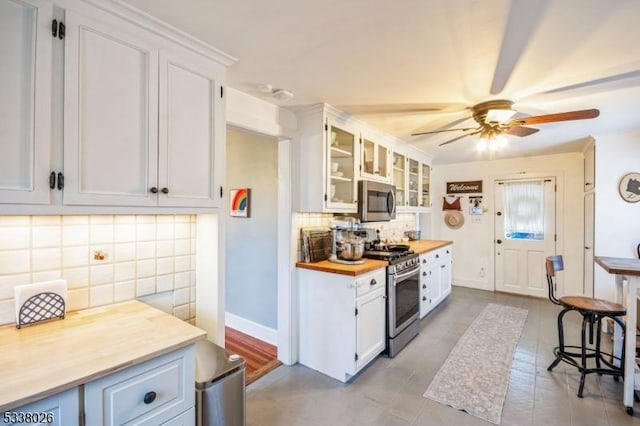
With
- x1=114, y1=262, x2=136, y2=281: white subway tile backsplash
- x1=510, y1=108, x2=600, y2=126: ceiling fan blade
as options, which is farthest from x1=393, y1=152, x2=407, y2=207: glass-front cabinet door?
x1=114, y1=262, x2=136, y2=281: white subway tile backsplash

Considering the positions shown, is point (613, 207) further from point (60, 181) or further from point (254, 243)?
point (60, 181)

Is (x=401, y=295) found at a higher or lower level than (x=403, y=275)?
lower

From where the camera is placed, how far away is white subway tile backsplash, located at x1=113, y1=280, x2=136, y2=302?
1654 mm

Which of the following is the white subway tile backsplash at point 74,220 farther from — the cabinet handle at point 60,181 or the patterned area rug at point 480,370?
the patterned area rug at point 480,370

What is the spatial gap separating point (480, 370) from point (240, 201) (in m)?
2.98

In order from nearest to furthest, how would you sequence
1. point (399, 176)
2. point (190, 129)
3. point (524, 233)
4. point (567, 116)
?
1. point (190, 129)
2. point (567, 116)
3. point (399, 176)
4. point (524, 233)

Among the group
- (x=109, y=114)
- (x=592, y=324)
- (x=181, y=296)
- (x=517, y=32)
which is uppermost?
(x=517, y=32)

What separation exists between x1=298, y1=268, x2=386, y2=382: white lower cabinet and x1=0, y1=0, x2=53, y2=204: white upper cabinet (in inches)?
77.7

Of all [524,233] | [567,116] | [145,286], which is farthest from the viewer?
[524,233]

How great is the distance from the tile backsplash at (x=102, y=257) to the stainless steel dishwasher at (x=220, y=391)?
579mm

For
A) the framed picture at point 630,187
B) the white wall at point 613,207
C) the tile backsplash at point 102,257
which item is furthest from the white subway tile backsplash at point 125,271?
the framed picture at point 630,187

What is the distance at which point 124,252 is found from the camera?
1.69 meters

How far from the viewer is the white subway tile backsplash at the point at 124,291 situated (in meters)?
1.65

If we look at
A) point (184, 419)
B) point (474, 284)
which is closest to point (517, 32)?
point (184, 419)
